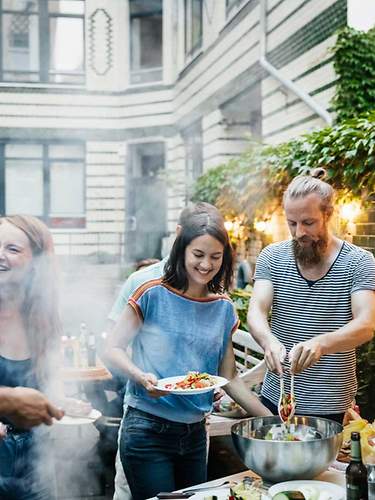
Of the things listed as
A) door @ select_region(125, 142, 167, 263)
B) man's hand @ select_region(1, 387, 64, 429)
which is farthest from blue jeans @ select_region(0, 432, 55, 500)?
door @ select_region(125, 142, 167, 263)

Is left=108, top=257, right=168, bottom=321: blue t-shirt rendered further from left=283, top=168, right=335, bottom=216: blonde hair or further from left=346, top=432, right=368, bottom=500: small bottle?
left=346, top=432, right=368, bottom=500: small bottle

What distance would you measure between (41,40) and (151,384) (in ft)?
15.4

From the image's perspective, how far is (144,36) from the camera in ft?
25.5

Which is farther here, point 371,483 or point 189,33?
point 189,33

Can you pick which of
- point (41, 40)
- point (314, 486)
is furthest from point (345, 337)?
point (41, 40)

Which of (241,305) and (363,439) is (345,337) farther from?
(241,305)

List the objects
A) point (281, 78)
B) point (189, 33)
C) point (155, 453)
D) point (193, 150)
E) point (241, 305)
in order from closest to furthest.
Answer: point (155, 453) < point (241, 305) < point (281, 78) < point (189, 33) < point (193, 150)

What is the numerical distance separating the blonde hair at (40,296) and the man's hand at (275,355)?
70 centimetres

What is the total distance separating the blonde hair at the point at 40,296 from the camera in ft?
6.88

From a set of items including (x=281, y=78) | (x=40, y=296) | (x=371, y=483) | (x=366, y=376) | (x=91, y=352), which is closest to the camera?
(x=371, y=483)

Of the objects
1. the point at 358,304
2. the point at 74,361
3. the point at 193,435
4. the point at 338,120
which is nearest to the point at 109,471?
the point at 74,361

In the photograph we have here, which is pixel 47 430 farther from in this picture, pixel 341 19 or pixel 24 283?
pixel 341 19

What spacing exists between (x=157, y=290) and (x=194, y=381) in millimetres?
341

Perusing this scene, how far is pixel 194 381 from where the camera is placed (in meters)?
2.25
